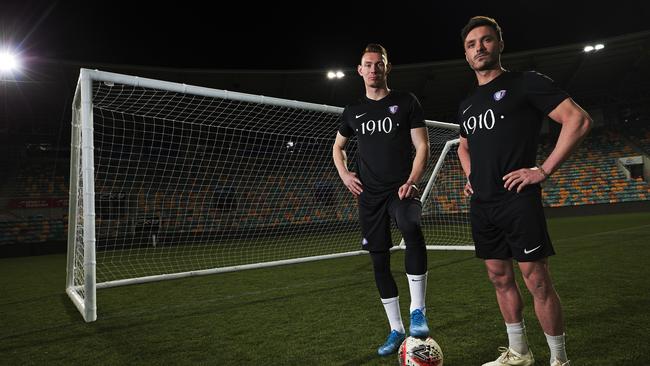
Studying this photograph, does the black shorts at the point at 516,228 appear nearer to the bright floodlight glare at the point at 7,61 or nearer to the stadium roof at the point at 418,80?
the bright floodlight glare at the point at 7,61

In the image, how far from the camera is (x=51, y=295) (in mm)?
5473

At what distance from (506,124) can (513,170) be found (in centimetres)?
22

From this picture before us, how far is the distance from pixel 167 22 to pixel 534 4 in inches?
661

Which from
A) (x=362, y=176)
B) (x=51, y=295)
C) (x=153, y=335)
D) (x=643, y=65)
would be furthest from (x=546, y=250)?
(x=643, y=65)

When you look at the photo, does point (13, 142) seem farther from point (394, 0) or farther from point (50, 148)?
point (394, 0)

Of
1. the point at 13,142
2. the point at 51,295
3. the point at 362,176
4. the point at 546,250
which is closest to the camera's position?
the point at 546,250

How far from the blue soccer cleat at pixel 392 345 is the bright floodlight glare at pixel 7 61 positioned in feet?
54.1

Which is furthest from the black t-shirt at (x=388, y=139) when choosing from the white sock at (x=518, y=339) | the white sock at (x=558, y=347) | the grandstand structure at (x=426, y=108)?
the grandstand structure at (x=426, y=108)

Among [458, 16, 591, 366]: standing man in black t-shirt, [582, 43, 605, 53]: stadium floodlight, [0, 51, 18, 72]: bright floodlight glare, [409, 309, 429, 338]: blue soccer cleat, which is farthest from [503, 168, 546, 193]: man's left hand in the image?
[582, 43, 605, 53]: stadium floodlight

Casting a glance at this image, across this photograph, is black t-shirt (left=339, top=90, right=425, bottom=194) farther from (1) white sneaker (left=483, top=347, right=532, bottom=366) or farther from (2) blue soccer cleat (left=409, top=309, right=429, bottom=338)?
(1) white sneaker (left=483, top=347, right=532, bottom=366)

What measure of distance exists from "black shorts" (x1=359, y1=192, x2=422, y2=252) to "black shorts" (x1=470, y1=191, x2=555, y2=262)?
544 mm

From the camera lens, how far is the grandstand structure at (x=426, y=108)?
1620 centimetres

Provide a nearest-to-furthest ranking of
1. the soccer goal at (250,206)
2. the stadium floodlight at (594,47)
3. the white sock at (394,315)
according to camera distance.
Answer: the white sock at (394,315) → the soccer goal at (250,206) → the stadium floodlight at (594,47)

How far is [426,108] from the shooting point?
933 inches
